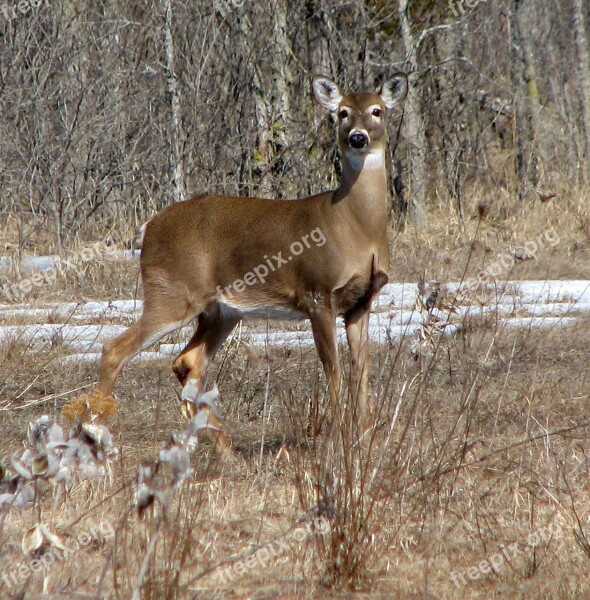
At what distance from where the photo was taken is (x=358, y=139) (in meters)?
5.87

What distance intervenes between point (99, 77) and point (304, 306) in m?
6.78

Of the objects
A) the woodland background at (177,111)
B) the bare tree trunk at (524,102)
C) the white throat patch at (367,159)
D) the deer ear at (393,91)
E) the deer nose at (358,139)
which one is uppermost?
the deer ear at (393,91)

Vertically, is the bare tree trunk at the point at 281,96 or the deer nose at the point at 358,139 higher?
the deer nose at the point at 358,139

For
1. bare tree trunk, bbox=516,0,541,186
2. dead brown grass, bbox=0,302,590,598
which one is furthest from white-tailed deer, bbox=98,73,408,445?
bare tree trunk, bbox=516,0,541,186

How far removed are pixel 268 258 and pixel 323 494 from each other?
2.66 meters

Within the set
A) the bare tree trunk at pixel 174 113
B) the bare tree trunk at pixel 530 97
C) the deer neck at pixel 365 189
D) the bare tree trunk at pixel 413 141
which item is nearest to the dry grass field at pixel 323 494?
the deer neck at pixel 365 189

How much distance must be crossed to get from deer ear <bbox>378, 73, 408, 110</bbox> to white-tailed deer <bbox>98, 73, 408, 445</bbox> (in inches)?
11.2

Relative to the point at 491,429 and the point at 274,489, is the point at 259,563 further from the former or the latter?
the point at 491,429

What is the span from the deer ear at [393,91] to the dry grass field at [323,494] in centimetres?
143

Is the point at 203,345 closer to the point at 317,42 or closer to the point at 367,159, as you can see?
the point at 367,159

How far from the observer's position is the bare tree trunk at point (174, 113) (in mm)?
11344

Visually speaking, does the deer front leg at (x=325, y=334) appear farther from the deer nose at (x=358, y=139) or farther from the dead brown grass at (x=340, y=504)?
the deer nose at (x=358, y=139)

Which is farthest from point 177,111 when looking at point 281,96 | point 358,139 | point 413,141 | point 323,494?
point 323,494

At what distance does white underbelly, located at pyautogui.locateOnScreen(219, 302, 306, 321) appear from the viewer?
19.4 feet
